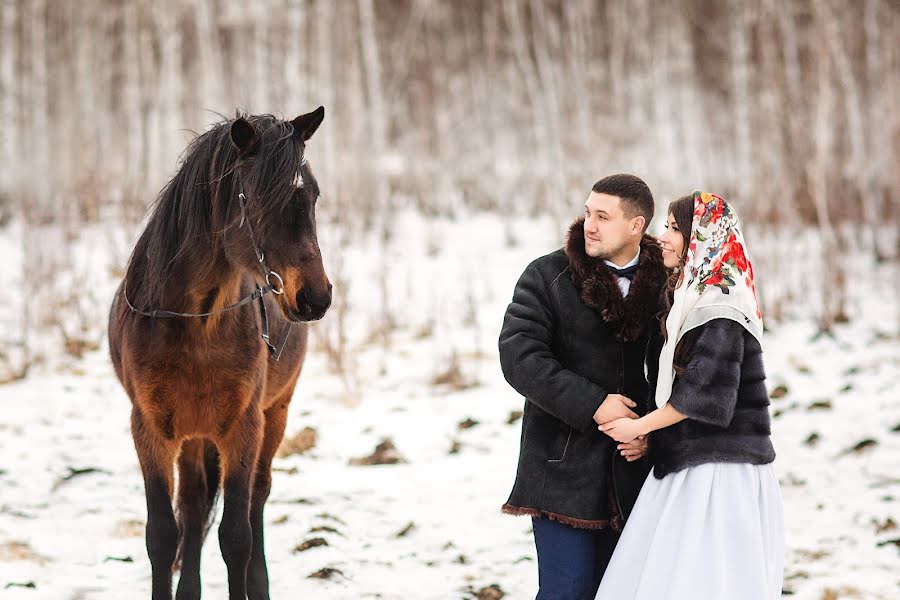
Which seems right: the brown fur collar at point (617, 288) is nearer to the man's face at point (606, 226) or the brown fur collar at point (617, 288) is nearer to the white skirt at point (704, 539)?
the man's face at point (606, 226)

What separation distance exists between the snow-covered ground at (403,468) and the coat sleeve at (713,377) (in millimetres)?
1985

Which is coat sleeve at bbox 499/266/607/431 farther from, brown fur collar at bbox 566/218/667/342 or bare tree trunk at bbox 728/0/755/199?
bare tree trunk at bbox 728/0/755/199

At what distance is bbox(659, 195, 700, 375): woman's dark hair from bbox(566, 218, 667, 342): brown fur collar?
6cm

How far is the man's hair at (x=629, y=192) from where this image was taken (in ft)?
9.39

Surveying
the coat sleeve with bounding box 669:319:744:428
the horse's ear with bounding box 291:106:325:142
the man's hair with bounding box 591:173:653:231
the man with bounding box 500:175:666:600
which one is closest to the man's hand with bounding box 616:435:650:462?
the man with bounding box 500:175:666:600

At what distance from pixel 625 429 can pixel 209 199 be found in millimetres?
1741

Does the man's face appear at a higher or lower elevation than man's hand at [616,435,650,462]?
higher

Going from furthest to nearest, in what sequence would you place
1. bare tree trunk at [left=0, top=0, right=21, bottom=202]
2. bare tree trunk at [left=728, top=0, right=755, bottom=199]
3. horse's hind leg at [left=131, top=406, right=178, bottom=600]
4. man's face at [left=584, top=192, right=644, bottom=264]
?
bare tree trunk at [left=728, top=0, right=755, bottom=199] → bare tree trunk at [left=0, top=0, right=21, bottom=202] → horse's hind leg at [left=131, top=406, right=178, bottom=600] → man's face at [left=584, top=192, right=644, bottom=264]

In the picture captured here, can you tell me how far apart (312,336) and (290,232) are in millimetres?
6939

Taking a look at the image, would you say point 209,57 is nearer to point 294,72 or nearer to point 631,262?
point 294,72

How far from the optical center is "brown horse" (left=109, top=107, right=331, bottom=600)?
303cm

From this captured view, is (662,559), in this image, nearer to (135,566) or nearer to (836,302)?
(135,566)

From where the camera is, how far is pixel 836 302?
35.3ft

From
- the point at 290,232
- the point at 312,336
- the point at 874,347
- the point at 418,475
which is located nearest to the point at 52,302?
the point at 312,336
